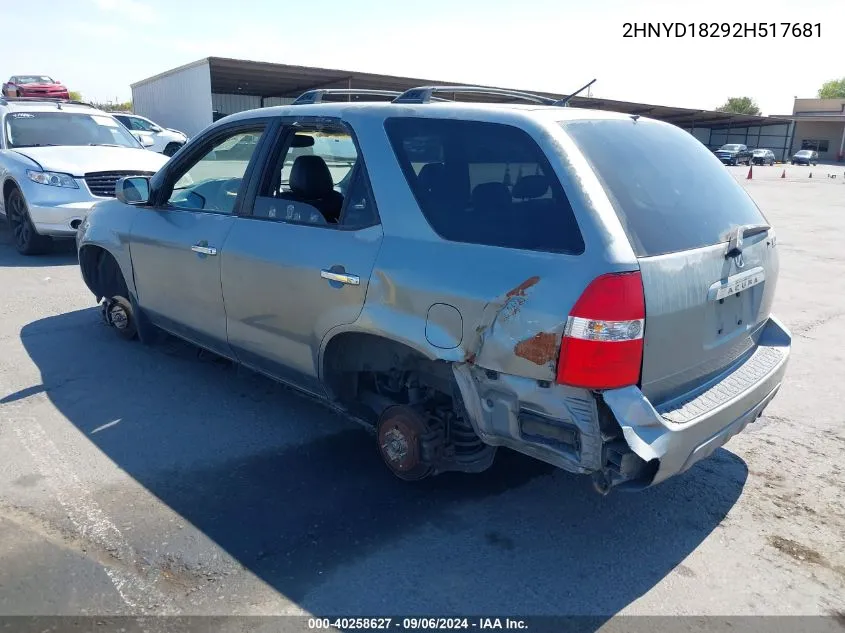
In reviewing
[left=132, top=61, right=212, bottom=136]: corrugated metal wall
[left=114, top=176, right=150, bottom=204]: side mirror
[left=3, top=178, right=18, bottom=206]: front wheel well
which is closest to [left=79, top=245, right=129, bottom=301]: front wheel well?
[left=114, top=176, right=150, bottom=204]: side mirror

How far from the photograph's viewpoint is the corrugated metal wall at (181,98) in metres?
29.7

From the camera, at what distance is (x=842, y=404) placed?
4.68m

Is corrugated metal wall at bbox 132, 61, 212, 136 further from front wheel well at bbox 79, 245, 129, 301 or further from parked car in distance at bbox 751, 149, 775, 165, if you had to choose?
parked car in distance at bbox 751, 149, 775, 165

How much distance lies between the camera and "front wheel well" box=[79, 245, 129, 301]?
17.8ft

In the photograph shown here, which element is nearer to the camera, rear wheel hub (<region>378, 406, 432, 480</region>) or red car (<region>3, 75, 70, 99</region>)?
rear wheel hub (<region>378, 406, 432, 480</region>)

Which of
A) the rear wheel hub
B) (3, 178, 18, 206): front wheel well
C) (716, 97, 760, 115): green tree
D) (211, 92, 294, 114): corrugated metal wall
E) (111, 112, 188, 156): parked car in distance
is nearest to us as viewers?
the rear wheel hub

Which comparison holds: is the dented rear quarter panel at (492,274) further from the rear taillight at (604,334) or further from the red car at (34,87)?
the red car at (34,87)

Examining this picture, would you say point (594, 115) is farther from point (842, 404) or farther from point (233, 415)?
point (842, 404)

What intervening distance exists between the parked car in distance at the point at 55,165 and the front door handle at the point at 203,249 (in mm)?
4818

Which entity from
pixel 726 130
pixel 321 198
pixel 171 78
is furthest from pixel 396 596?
pixel 726 130

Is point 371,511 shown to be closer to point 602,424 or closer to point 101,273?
point 602,424

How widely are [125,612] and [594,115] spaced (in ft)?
9.66

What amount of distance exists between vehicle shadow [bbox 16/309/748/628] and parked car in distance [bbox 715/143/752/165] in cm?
5131

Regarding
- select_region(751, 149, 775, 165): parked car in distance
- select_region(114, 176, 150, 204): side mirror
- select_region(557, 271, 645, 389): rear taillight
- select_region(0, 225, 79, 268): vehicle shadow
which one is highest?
select_region(114, 176, 150, 204): side mirror
